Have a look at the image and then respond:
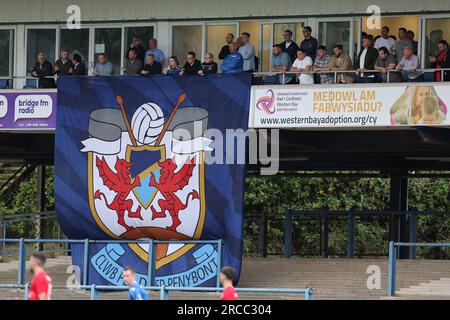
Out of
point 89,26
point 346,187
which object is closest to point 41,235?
point 89,26

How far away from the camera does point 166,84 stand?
29625mm

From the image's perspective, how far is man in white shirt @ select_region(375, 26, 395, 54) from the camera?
28.8 meters

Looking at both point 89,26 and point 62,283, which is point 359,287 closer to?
point 62,283

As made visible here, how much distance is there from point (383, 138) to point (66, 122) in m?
8.08

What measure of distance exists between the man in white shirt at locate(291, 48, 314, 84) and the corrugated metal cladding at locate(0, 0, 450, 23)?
7.58 feet

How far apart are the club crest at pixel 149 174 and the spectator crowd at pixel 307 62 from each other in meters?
1.25

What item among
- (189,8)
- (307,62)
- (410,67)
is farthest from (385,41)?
(189,8)

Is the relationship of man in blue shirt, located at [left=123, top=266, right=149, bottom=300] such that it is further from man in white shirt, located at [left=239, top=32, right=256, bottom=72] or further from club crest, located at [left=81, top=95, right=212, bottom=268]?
man in white shirt, located at [left=239, top=32, right=256, bottom=72]

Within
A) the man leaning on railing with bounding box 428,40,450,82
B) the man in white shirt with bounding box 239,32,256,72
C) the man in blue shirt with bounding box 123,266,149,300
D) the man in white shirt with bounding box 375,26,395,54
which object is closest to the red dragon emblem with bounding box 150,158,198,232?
the man in white shirt with bounding box 239,32,256,72

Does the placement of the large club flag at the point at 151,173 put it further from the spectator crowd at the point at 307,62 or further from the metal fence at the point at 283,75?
the metal fence at the point at 283,75

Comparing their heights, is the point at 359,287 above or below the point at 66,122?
below

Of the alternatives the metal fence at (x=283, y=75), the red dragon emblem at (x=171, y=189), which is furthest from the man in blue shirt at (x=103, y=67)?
the red dragon emblem at (x=171, y=189)

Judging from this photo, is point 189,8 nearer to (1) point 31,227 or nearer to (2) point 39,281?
(2) point 39,281

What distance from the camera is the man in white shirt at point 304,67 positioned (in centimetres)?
2909
